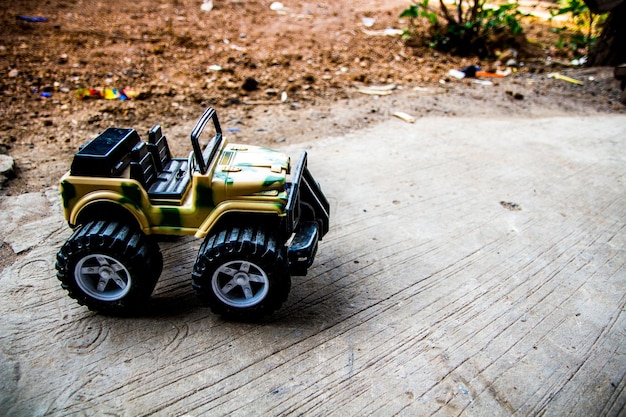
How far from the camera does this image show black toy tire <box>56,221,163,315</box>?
2.20 metres

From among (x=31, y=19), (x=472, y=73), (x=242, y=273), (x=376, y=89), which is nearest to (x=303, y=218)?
(x=242, y=273)

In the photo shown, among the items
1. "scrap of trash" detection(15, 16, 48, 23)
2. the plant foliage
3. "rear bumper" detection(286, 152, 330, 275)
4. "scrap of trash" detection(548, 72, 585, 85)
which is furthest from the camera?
the plant foliage

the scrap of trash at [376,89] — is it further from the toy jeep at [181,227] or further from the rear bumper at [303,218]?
the toy jeep at [181,227]

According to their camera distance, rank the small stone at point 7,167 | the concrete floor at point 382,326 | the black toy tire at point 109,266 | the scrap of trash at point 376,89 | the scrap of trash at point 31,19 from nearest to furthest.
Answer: the concrete floor at point 382,326
the black toy tire at point 109,266
the small stone at point 7,167
the scrap of trash at point 376,89
the scrap of trash at point 31,19

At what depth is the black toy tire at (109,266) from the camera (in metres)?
2.20

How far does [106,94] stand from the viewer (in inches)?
196

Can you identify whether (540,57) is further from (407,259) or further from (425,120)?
(407,259)

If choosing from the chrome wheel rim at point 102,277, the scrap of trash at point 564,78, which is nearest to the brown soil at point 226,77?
the scrap of trash at point 564,78

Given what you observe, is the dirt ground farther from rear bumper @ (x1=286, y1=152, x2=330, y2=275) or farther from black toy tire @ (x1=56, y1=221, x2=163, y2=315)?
rear bumper @ (x1=286, y1=152, x2=330, y2=275)

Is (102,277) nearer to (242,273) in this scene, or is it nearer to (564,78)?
(242,273)

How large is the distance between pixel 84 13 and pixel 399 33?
464cm

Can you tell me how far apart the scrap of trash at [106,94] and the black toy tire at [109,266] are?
306cm

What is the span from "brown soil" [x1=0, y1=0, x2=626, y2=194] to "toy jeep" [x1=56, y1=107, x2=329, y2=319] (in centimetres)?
156

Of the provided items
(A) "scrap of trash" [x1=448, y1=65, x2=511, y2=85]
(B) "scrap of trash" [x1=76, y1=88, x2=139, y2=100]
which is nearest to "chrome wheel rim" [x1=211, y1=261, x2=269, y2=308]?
(B) "scrap of trash" [x1=76, y1=88, x2=139, y2=100]
